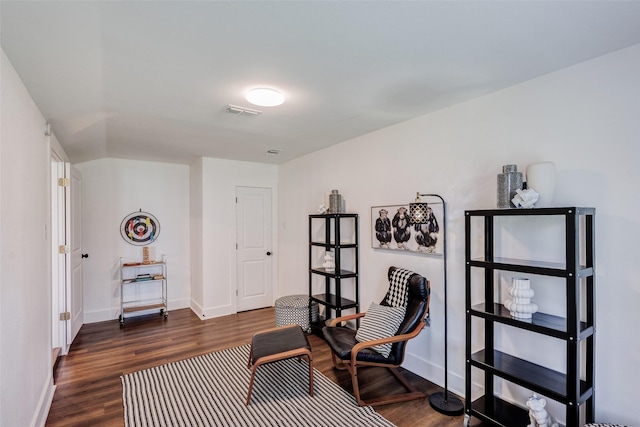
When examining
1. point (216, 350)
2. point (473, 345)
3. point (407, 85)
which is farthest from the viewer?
point (216, 350)

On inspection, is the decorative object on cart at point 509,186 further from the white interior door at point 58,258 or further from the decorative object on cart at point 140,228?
the decorative object on cart at point 140,228

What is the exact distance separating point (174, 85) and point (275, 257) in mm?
3650

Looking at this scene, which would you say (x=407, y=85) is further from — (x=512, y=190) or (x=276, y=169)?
(x=276, y=169)

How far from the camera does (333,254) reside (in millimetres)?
4023

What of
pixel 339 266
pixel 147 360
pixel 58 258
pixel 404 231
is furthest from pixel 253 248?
pixel 404 231

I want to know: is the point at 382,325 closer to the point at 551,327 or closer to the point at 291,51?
the point at 551,327

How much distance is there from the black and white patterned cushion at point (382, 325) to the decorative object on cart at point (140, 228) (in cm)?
385

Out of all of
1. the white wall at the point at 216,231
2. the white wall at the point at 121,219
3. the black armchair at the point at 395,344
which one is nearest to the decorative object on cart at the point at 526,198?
the black armchair at the point at 395,344

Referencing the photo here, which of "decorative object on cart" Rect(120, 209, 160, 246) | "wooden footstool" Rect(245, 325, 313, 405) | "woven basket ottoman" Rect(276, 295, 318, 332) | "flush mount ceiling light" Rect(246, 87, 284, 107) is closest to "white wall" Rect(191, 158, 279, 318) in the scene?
"decorative object on cart" Rect(120, 209, 160, 246)

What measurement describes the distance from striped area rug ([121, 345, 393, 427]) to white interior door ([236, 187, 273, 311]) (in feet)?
6.22

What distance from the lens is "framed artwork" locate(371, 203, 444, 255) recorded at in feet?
9.29

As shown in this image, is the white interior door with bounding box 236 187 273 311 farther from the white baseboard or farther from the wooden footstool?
the white baseboard

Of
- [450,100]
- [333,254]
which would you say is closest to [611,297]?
[450,100]

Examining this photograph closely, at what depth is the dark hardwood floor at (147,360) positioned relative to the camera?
2.39m
